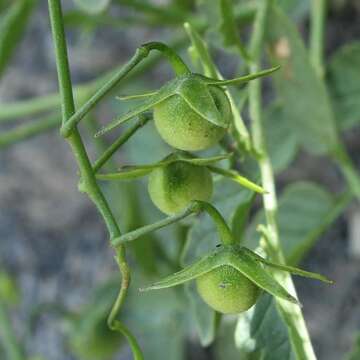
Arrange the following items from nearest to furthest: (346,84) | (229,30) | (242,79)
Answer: (242,79)
(229,30)
(346,84)

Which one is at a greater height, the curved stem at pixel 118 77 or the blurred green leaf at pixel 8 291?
the curved stem at pixel 118 77

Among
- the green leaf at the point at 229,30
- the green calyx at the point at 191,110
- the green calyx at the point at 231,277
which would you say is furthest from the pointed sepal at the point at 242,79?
the green leaf at the point at 229,30

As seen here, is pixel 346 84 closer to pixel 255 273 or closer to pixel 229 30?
pixel 229 30

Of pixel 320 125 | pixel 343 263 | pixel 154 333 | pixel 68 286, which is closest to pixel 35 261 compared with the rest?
pixel 68 286

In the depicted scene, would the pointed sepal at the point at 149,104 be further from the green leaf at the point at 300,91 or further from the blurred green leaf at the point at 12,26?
the blurred green leaf at the point at 12,26

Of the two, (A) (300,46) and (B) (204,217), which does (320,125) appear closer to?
(A) (300,46)

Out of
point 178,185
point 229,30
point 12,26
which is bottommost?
point 178,185

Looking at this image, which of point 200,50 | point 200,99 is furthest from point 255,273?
point 200,50
